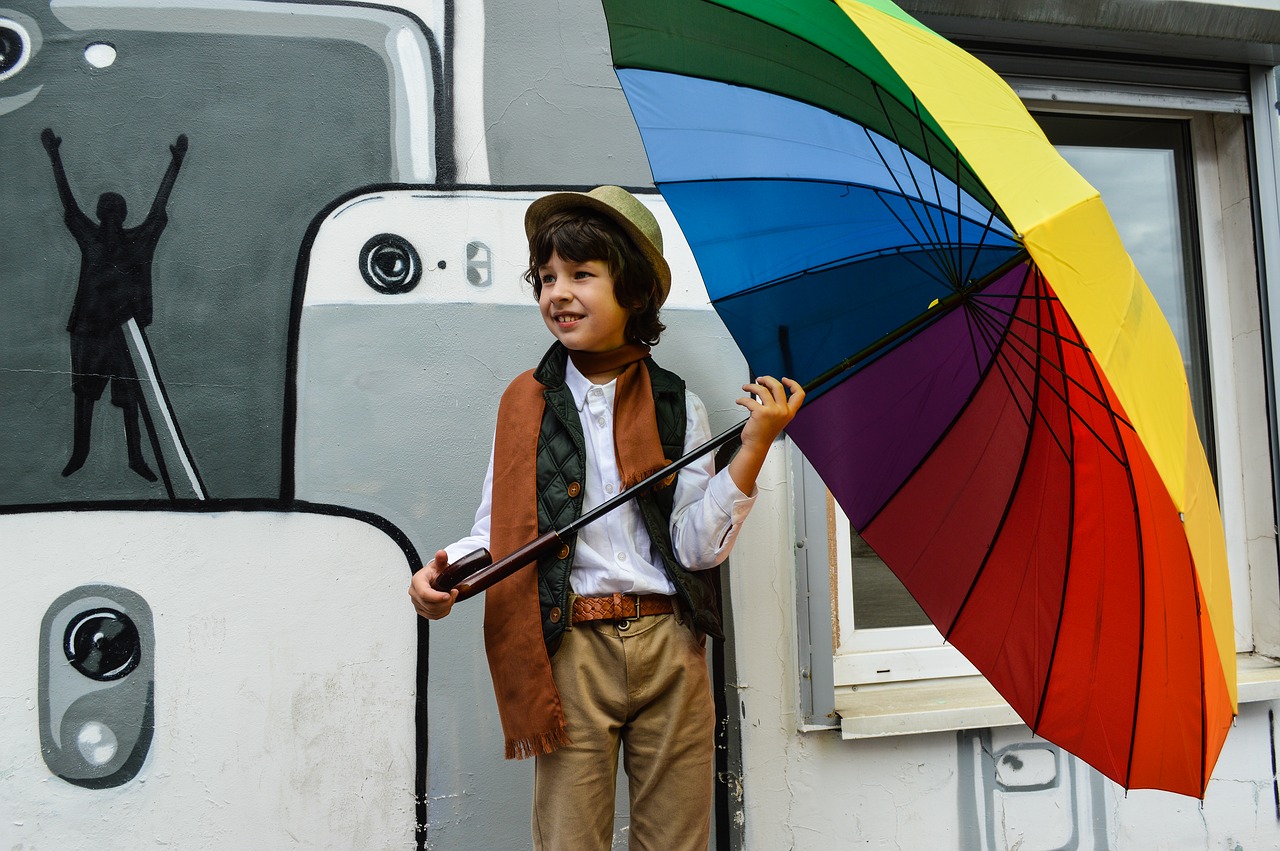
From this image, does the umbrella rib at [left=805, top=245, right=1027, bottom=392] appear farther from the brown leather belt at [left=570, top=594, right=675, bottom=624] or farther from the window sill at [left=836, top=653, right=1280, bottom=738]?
the window sill at [left=836, top=653, right=1280, bottom=738]

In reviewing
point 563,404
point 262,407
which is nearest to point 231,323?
point 262,407

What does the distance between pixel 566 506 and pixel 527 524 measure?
8cm

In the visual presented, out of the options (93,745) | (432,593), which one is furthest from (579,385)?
(93,745)

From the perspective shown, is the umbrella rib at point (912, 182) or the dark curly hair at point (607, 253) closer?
the umbrella rib at point (912, 182)

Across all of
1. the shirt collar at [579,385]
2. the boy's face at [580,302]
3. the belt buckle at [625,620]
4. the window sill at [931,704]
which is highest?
the boy's face at [580,302]

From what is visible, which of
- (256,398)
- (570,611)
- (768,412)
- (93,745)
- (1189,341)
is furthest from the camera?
(1189,341)

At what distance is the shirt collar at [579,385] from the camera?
1.78 meters

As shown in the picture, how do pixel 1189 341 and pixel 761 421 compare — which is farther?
pixel 1189 341

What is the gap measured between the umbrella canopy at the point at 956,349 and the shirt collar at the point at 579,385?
0.28 metres

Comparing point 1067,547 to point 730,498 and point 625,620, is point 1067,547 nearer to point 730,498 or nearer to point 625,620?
point 730,498

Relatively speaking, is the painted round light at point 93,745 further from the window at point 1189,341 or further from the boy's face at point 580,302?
the window at point 1189,341

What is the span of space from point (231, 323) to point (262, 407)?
217 millimetres

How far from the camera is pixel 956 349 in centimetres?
163

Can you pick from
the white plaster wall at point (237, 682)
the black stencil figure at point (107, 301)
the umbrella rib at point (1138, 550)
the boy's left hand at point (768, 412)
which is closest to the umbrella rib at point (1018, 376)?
the umbrella rib at point (1138, 550)
